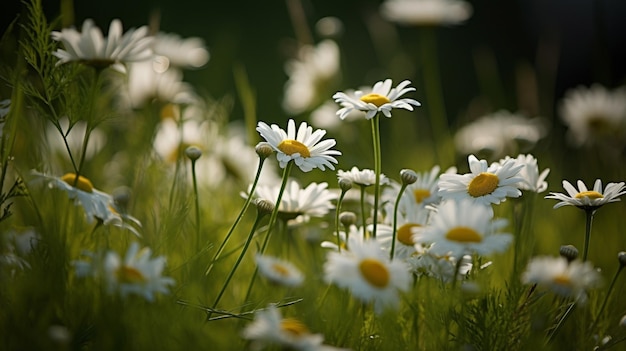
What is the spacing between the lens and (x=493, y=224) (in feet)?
2.80

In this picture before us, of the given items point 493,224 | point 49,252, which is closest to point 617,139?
point 493,224

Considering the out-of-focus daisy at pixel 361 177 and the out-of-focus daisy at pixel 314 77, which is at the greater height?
the out-of-focus daisy at pixel 314 77

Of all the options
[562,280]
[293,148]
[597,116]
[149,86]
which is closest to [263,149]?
[293,148]

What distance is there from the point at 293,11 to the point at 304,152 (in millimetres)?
969

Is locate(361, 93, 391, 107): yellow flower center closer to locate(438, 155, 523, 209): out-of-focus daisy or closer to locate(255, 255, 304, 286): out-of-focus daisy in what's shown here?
locate(438, 155, 523, 209): out-of-focus daisy

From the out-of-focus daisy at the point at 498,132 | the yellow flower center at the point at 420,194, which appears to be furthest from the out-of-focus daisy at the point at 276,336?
the out-of-focus daisy at the point at 498,132

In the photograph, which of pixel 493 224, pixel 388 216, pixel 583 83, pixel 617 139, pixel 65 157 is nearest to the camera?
pixel 493 224

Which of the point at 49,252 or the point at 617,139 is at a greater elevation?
the point at 617,139

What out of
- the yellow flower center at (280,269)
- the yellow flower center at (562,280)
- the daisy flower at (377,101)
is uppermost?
the daisy flower at (377,101)

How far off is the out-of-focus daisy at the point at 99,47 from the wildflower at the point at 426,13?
3.73ft

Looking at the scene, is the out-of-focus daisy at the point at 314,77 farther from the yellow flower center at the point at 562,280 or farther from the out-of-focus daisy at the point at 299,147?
the yellow flower center at the point at 562,280

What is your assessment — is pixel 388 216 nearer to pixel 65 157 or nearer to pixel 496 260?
pixel 496 260

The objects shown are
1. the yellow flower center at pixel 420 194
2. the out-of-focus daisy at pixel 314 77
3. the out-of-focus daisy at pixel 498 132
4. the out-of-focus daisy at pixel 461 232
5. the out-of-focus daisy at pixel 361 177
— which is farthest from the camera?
the out-of-focus daisy at pixel 314 77

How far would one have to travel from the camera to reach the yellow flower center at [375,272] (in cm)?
77
